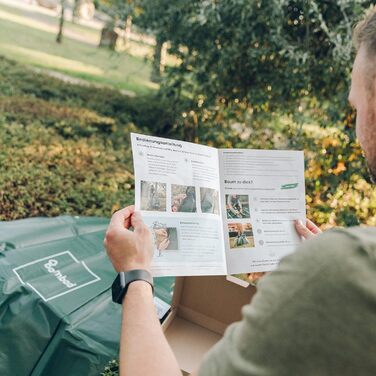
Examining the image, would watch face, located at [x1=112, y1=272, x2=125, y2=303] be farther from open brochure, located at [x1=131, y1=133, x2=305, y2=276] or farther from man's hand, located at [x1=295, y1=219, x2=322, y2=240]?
man's hand, located at [x1=295, y1=219, x2=322, y2=240]

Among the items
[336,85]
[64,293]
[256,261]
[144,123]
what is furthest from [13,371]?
[144,123]

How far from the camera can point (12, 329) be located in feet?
6.01

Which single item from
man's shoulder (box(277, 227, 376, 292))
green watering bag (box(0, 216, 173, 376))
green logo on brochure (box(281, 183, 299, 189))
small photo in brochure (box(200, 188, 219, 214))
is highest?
man's shoulder (box(277, 227, 376, 292))

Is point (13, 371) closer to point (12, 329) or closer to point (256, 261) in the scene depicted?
point (12, 329)

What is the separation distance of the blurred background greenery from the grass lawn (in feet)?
5.43

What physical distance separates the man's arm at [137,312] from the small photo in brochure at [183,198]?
0.15m

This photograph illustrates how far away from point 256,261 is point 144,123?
191 inches

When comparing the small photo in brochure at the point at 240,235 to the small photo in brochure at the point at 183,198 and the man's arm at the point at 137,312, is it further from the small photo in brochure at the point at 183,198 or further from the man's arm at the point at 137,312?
the man's arm at the point at 137,312

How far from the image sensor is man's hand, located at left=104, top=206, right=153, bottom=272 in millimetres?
1313

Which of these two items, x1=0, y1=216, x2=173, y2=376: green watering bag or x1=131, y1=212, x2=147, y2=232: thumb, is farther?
x1=0, y1=216, x2=173, y2=376: green watering bag

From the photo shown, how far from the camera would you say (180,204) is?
1580 millimetres

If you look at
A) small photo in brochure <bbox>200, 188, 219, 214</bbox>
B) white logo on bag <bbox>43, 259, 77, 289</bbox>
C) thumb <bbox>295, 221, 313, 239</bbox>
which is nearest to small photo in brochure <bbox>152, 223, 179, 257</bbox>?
small photo in brochure <bbox>200, 188, 219, 214</bbox>

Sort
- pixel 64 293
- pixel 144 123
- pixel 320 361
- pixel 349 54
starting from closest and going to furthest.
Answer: pixel 320 361 < pixel 64 293 < pixel 349 54 < pixel 144 123

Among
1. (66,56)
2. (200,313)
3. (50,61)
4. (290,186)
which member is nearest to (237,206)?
(290,186)
